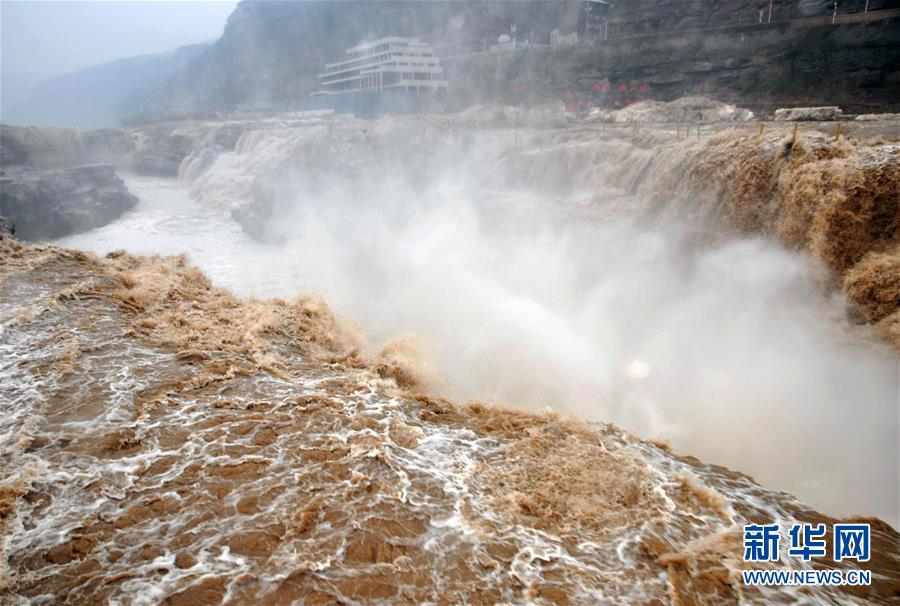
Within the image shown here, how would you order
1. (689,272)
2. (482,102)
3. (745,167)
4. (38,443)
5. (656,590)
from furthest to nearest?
(482,102), (689,272), (745,167), (38,443), (656,590)

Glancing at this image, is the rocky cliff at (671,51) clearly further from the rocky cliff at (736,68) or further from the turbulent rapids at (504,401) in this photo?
the turbulent rapids at (504,401)

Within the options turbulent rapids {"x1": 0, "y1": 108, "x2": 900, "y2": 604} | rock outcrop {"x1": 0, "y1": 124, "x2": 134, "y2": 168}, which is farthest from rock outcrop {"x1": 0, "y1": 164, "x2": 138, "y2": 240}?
turbulent rapids {"x1": 0, "y1": 108, "x2": 900, "y2": 604}

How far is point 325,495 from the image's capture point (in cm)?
415

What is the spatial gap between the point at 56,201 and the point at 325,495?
22536mm

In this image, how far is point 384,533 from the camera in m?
3.82

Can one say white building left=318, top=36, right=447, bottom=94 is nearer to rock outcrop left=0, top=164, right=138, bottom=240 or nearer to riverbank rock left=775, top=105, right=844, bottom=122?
rock outcrop left=0, top=164, right=138, bottom=240

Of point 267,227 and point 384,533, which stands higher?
point 267,227

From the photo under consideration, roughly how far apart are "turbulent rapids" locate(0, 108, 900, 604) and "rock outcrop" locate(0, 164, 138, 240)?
1007cm

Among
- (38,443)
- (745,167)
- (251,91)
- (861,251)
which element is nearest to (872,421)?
(861,251)

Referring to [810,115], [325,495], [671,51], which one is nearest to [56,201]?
Answer: [325,495]

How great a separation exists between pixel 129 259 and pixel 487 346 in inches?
332

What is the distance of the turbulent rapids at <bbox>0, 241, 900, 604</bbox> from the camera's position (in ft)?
11.3

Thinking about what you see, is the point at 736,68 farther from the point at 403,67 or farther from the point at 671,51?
the point at 403,67

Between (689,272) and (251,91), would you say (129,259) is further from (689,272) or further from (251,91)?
(251,91)
